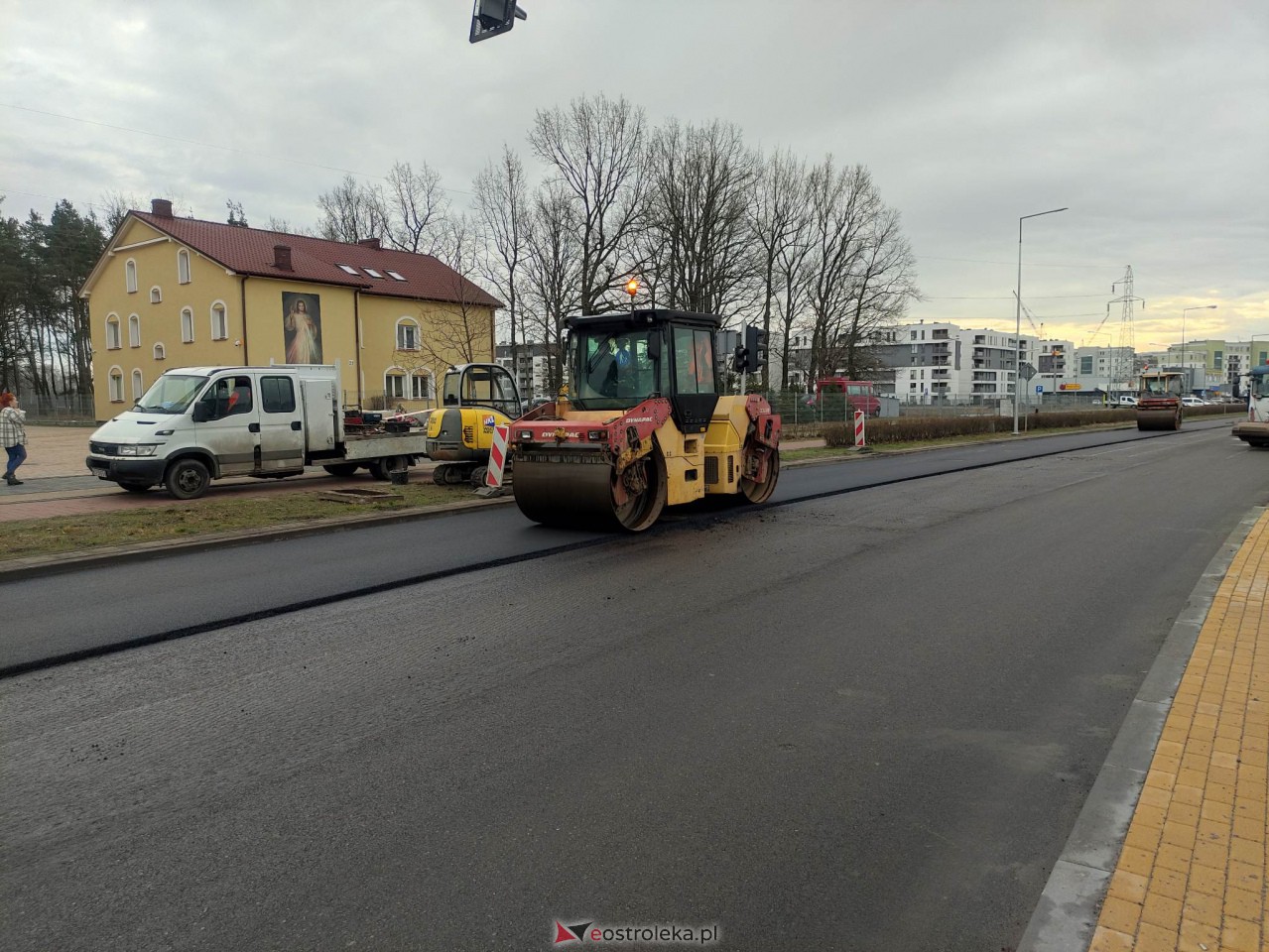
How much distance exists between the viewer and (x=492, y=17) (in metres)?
7.70

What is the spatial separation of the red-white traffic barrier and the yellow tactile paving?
10.4 meters

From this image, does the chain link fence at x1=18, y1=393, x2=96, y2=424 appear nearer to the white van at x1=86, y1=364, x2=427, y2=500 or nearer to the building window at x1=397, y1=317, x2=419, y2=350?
the building window at x1=397, y1=317, x2=419, y2=350

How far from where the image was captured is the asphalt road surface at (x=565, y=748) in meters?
2.84

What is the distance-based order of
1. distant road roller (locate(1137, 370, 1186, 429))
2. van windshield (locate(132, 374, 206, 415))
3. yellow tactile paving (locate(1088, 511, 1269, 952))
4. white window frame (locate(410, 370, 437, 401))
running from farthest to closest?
white window frame (locate(410, 370, 437, 401)), distant road roller (locate(1137, 370, 1186, 429)), van windshield (locate(132, 374, 206, 415)), yellow tactile paving (locate(1088, 511, 1269, 952))

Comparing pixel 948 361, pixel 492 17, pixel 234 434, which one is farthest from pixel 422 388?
pixel 948 361

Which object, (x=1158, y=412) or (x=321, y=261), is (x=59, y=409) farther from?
(x=1158, y=412)

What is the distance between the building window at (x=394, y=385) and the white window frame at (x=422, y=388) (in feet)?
1.96

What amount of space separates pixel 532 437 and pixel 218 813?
7.16 m

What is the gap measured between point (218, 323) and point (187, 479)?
95.8ft

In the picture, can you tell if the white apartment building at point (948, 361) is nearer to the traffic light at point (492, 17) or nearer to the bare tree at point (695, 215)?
the bare tree at point (695, 215)

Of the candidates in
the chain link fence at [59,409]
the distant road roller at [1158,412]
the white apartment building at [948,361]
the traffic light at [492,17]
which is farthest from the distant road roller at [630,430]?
the white apartment building at [948,361]

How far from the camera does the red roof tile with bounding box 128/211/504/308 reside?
3947 cm

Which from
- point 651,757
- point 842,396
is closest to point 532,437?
point 651,757

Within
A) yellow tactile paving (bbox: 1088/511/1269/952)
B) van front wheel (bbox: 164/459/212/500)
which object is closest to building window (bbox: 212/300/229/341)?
van front wheel (bbox: 164/459/212/500)
